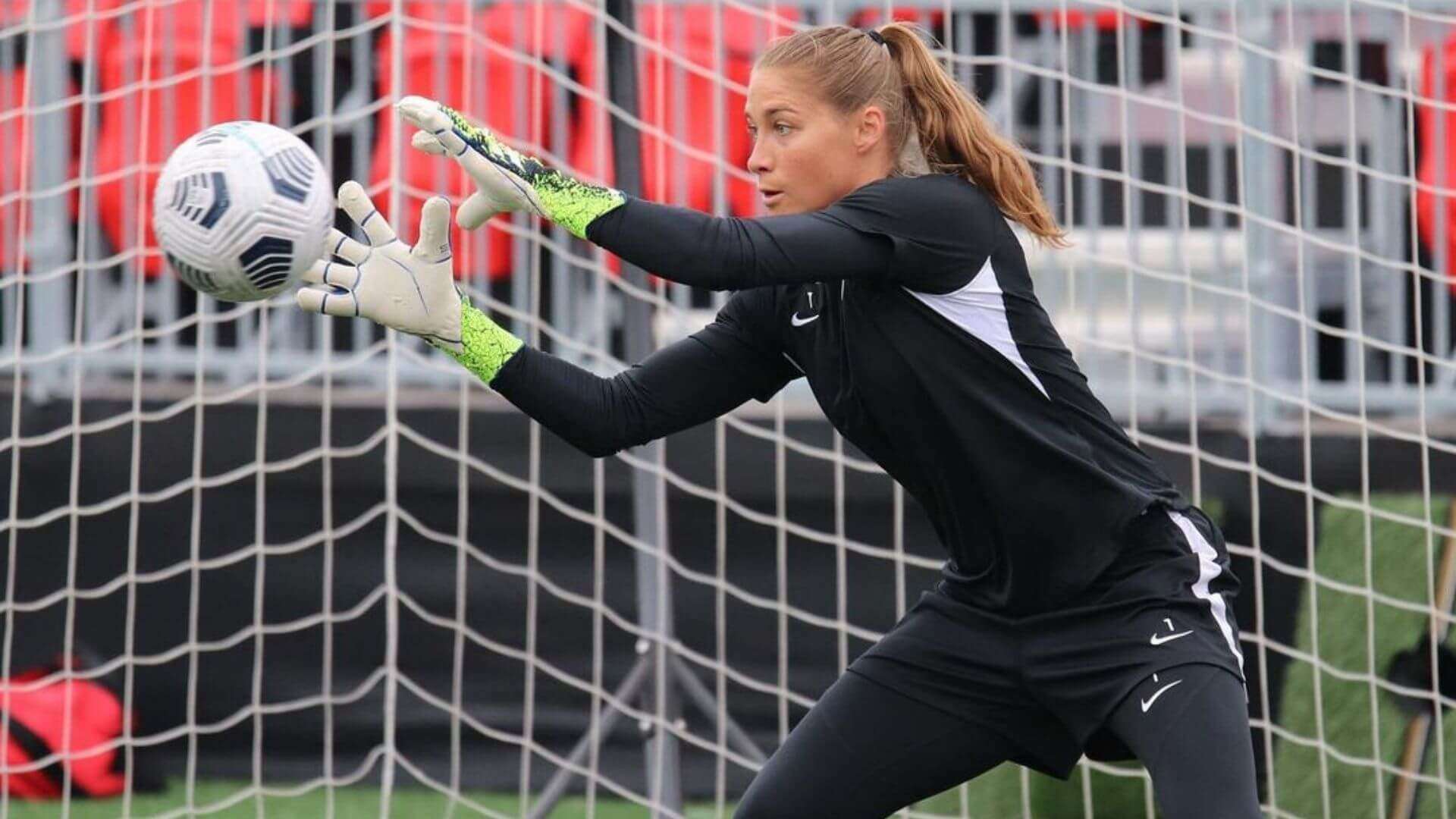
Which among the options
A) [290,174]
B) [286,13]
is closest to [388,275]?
[290,174]

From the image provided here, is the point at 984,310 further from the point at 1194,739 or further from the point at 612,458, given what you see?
the point at 612,458

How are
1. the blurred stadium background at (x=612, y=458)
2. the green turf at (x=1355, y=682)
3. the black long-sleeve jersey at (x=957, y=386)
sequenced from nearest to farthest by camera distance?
the black long-sleeve jersey at (x=957, y=386) < the green turf at (x=1355, y=682) < the blurred stadium background at (x=612, y=458)

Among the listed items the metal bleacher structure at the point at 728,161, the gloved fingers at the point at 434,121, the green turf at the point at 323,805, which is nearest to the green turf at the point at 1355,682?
the metal bleacher structure at the point at 728,161

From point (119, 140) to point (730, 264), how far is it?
336 centimetres

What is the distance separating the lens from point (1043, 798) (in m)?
4.93

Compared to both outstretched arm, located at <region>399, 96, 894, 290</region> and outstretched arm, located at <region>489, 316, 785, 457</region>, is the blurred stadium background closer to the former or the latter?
outstretched arm, located at <region>489, 316, 785, 457</region>

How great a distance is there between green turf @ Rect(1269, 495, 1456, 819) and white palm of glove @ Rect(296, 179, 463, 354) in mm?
2841

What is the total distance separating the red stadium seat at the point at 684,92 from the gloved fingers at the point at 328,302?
2.54m

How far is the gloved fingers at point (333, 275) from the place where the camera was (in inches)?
116

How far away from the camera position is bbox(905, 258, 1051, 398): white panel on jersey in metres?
3.01

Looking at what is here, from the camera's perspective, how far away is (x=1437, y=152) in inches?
216

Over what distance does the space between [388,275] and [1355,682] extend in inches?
120

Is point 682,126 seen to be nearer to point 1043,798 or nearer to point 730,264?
point 1043,798

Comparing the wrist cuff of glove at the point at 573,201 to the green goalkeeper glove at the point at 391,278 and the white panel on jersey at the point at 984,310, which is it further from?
the white panel on jersey at the point at 984,310
